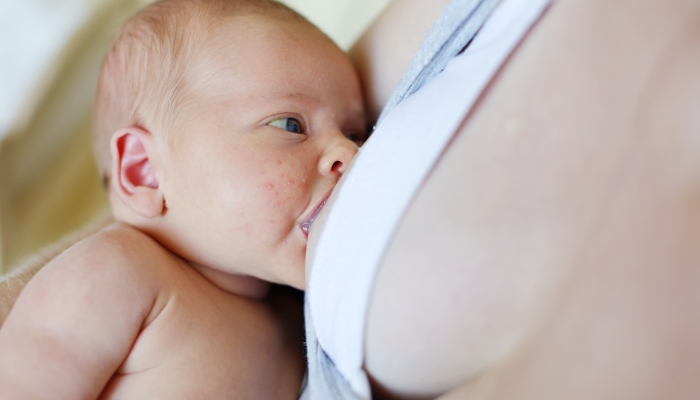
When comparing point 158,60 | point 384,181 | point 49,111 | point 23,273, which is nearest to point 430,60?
point 384,181

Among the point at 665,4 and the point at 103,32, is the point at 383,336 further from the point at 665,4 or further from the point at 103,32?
the point at 103,32

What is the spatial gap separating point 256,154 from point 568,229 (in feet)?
1.45

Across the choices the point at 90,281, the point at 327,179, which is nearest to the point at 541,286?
the point at 327,179

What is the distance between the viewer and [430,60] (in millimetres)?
645

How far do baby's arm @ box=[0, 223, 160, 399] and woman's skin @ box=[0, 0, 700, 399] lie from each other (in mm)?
340

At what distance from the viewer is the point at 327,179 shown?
77 centimetres

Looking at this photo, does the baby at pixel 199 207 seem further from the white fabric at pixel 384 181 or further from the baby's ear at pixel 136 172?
the white fabric at pixel 384 181

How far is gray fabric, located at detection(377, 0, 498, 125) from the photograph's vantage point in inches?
23.4

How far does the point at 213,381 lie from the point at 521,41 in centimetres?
56

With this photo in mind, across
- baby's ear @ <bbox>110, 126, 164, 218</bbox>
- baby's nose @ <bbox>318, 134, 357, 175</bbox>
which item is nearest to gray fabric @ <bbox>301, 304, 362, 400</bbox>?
baby's nose @ <bbox>318, 134, 357, 175</bbox>

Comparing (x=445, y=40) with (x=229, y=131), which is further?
(x=229, y=131)

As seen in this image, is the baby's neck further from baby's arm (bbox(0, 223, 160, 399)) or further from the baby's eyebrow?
the baby's eyebrow

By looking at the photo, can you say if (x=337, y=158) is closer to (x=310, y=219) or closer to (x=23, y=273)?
(x=310, y=219)

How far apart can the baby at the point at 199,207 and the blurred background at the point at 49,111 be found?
39 cm
